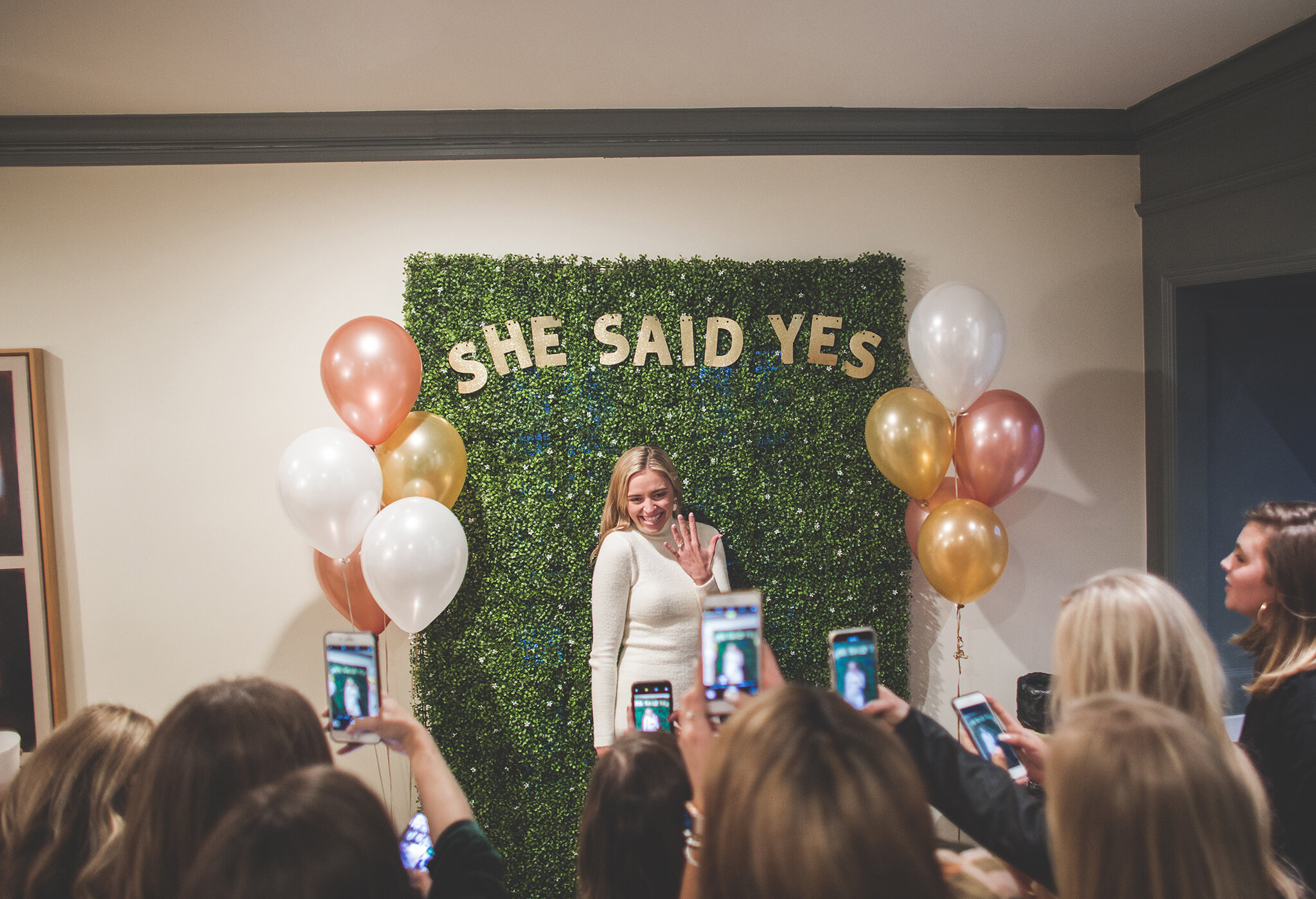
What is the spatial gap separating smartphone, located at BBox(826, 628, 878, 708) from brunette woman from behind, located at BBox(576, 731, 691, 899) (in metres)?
0.61

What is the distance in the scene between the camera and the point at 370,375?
2447mm

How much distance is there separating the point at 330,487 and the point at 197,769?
4.20 feet

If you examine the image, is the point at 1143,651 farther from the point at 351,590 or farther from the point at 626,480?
the point at 351,590

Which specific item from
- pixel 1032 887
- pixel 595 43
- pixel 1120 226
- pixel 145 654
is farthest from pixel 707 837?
pixel 1120 226

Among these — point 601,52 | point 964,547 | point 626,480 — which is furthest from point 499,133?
point 964,547

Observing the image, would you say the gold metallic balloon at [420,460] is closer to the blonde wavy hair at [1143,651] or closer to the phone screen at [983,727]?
the phone screen at [983,727]

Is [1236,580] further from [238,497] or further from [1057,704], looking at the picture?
[238,497]

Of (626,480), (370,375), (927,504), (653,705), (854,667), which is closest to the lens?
(854,667)

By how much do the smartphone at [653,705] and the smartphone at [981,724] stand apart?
2.55 ft

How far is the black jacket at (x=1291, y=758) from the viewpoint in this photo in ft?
4.91

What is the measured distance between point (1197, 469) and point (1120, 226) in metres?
1.11

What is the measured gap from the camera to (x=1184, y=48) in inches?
102

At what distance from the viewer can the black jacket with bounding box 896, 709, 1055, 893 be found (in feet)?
4.14

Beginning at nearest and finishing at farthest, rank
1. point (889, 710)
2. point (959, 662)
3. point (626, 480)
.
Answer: point (889, 710) → point (626, 480) → point (959, 662)
